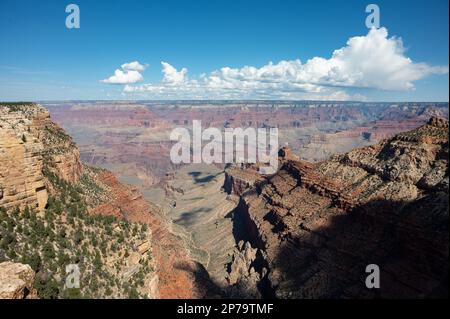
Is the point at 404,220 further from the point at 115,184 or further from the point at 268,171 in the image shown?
the point at 268,171

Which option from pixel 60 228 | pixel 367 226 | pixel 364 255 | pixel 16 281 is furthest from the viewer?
pixel 367 226

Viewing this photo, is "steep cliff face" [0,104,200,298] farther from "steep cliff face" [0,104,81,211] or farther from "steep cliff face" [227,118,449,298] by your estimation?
"steep cliff face" [227,118,449,298]

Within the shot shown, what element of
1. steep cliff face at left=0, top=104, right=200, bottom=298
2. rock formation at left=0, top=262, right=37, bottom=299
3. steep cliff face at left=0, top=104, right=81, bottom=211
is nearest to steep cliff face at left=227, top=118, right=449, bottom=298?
steep cliff face at left=0, top=104, right=200, bottom=298

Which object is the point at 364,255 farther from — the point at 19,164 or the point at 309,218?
the point at 19,164

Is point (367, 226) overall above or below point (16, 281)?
below

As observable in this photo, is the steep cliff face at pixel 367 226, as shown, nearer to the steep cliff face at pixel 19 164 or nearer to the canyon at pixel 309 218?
the canyon at pixel 309 218

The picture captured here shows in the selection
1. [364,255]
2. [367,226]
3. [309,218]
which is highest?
[367,226]

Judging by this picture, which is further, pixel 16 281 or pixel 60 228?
pixel 60 228

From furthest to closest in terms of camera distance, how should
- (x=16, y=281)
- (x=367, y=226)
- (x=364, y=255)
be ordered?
(x=367, y=226)
(x=364, y=255)
(x=16, y=281)

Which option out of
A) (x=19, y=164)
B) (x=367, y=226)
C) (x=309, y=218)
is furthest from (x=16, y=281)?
(x=309, y=218)
